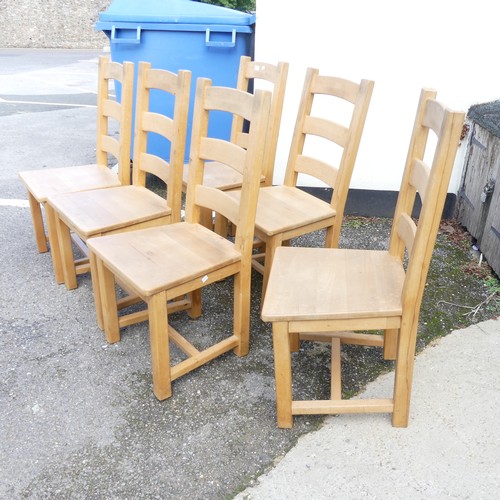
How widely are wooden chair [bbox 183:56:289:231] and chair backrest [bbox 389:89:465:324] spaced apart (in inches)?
42.4

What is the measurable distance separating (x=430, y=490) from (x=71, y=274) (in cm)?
205

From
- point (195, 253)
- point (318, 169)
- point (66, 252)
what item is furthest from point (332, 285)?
point (66, 252)

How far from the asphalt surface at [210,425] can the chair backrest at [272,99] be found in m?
0.83

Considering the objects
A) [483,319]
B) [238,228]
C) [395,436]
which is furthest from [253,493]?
[483,319]

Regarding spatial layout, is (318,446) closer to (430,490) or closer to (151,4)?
(430,490)

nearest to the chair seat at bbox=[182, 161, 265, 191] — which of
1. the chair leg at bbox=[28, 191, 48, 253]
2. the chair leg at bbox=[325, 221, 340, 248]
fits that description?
the chair leg at bbox=[325, 221, 340, 248]

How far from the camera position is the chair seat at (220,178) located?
2.86 m

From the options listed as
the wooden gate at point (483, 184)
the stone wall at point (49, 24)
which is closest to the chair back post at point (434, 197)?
the wooden gate at point (483, 184)

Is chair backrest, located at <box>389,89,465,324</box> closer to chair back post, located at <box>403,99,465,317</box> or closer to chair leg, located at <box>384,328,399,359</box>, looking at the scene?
chair back post, located at <box>403,99,465,317</box>

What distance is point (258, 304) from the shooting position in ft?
8.99

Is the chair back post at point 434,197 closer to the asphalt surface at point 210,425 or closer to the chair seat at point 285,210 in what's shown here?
the asphalt surface at point 210,425

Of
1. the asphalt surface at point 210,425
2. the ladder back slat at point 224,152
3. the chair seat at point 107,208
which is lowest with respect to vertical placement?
the asphalt surface at point 210,425

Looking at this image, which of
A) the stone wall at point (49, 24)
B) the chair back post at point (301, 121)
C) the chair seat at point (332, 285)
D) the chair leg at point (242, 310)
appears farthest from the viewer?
the stone wall at point (49, 24)

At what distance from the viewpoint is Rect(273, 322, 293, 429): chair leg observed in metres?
1.75
